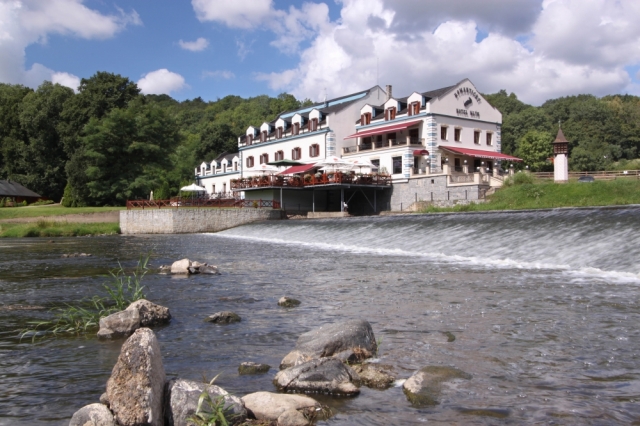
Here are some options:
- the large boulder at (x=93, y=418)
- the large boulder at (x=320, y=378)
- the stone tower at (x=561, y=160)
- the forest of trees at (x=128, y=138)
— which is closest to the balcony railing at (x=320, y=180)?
the forest of trees at (x=128, y=138)

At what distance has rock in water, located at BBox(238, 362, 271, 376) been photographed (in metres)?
6.03

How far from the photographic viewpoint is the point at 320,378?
5449 millimetres

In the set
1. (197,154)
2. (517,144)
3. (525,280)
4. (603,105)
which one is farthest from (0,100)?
(603,105)

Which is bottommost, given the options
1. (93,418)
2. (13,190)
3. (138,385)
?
(93,418)

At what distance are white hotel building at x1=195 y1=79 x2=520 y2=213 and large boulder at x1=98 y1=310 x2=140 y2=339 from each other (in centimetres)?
3317

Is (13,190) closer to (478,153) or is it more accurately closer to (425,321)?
(478,153)

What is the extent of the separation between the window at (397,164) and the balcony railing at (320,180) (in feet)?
6.21

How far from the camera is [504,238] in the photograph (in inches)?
735

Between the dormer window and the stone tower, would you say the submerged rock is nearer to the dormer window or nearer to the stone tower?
the stone tower

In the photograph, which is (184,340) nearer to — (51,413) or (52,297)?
(51,413)

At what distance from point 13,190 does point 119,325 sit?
2472 inches

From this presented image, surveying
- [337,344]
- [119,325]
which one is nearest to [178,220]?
[119,325]

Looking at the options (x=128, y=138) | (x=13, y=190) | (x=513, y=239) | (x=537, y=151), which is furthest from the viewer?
(x=537, y=151)

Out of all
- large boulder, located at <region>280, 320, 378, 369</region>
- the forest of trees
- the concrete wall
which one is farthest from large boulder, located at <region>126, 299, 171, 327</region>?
the forest of trees
